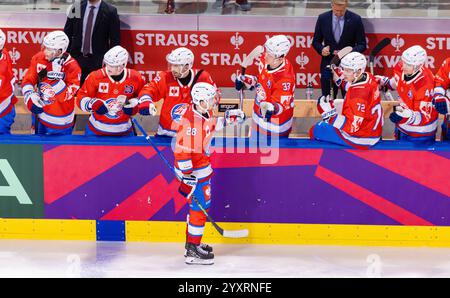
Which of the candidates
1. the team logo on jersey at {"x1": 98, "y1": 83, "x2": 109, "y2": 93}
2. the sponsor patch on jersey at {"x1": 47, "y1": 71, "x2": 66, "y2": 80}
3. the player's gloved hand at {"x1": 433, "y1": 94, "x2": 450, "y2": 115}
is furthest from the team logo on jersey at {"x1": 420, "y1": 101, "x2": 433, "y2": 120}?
the sponsor patch on jersey at {"x1": 47, "y1": 71, "x2": 66, "y2": 80}

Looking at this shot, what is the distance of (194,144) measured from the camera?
8695 millimetres

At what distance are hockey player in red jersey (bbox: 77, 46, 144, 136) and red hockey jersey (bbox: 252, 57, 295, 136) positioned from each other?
1.09 meters

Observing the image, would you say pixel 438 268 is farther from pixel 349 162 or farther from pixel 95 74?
pixel 95 74

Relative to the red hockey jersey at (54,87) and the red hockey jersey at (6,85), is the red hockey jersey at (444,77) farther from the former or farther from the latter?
the red hockey jersey at (6,85)

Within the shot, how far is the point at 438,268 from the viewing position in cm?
876

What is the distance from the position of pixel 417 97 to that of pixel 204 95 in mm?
1967

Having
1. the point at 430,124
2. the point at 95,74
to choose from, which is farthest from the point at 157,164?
the point at 430,124

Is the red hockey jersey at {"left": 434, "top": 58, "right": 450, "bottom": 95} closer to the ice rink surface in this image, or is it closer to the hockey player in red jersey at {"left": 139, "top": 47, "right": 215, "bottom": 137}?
the ice rink surface

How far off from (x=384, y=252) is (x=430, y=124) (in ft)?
3.95

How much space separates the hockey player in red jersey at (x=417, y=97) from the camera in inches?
370

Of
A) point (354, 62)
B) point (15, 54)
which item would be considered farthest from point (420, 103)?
point (15, 54)

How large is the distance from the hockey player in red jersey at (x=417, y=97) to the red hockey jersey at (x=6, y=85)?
134 inches

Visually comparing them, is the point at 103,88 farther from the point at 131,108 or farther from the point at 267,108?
the point at 267,108

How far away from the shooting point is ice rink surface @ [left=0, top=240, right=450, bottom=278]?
8.63 m
